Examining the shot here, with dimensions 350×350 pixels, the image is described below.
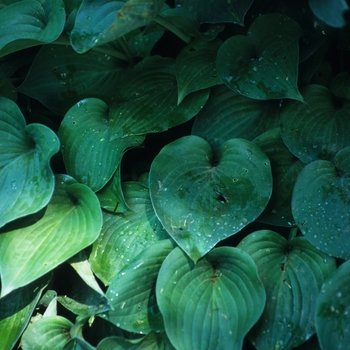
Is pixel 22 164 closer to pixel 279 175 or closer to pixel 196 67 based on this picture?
pixel 196 67

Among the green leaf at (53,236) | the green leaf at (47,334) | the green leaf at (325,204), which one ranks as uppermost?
the green leaf at (53,236)

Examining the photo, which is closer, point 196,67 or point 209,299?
point 209,299

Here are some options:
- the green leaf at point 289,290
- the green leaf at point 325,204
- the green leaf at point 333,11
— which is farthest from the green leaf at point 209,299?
the green leaf at point 333,11

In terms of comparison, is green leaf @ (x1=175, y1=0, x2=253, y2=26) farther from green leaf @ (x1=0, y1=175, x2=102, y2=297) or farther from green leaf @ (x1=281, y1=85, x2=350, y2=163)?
green leaf @ (x1=0, y1=175, x2=102, y2=297)

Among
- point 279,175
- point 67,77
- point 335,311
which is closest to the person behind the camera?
point 335,311

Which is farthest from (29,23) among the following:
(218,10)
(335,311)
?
(335,311)

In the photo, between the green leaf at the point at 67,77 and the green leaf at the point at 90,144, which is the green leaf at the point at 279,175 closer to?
the green leaf at the point at 90,144

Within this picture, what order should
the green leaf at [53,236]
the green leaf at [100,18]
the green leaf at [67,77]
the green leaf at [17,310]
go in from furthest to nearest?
the green leaf at [67,77] < the green leaf at [17,310] < the green leaf at [53,236] < the green leaf at [100,18]

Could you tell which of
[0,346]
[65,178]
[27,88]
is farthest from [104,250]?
[27,88]

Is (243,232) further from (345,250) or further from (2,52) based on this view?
(2,52)
